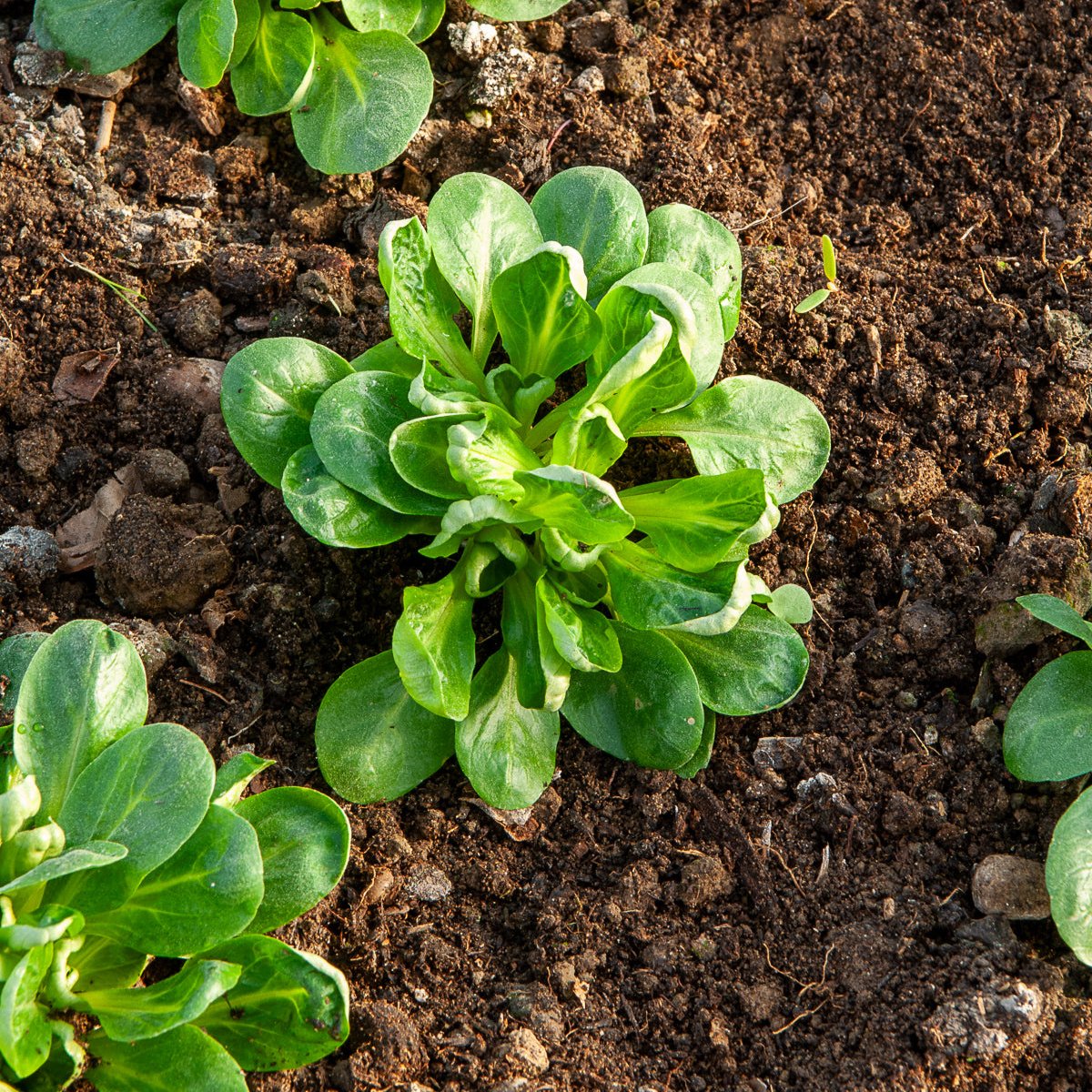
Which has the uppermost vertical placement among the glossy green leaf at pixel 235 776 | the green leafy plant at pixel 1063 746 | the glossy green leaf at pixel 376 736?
the green leafy plant at pixel 1063 746

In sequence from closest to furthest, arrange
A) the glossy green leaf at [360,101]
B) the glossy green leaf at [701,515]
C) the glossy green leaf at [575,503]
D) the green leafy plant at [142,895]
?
1. the green leafy plant at [142,895]
2. the glossy green leaf at [575,503]
3. the glossy green leaf at [701,515]
4. the glossy green leaf at [360,101]

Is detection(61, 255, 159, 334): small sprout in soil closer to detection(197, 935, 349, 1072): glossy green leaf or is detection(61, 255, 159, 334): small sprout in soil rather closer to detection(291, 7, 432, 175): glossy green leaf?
detection(291, 7, 432, 175): glossy green leaf

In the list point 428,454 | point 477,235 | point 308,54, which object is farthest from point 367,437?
point 308,54

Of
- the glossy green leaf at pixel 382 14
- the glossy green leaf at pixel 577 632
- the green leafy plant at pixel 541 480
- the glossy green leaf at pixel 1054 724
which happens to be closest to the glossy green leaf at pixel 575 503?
the green leafy plant at pixel 541 480

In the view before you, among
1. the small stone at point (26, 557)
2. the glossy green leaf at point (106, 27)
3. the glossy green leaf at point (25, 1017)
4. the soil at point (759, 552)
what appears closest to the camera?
the glossy green leaf at point (25, 1017)

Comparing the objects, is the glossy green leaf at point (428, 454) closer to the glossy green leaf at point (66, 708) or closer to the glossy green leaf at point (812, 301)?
the glossy green leaf at point (66, 708)

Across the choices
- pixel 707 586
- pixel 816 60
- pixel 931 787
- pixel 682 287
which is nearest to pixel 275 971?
pixel 707 586

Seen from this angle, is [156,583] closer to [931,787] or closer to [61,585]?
[61,585]
